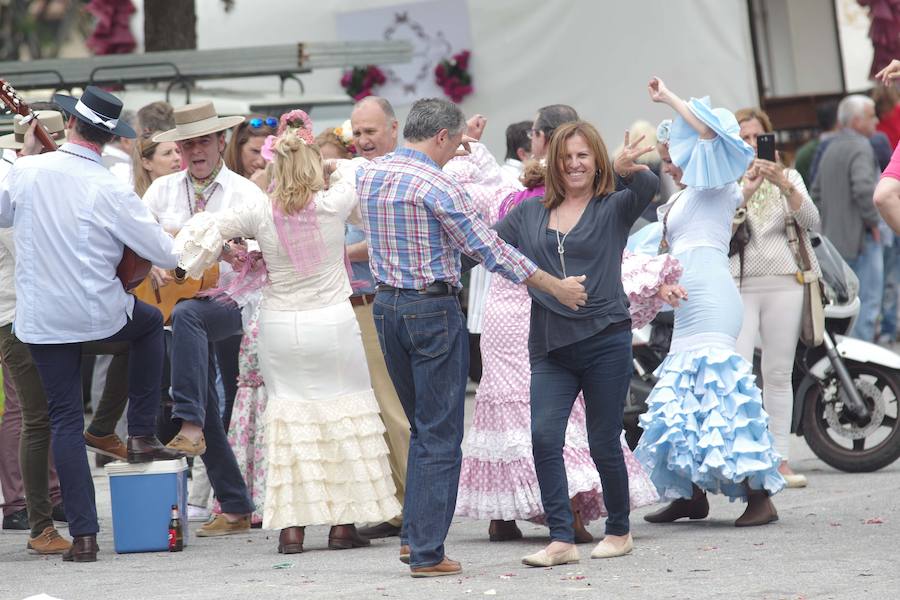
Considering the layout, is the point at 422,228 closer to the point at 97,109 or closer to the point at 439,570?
the point at 439,570

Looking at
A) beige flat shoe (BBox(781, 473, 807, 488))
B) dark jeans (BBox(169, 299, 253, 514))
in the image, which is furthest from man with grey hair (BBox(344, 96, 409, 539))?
beige flat shoe (BBox(781, 473, 807, 488))

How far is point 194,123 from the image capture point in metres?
8.72

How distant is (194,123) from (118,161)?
2.61 metres

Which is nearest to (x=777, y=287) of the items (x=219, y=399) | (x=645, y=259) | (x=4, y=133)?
(x=645, y=259)

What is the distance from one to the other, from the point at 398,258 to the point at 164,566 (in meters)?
1.91

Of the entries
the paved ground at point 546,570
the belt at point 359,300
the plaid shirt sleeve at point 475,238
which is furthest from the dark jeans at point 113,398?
the plaid shirt sleeve at point 475,238

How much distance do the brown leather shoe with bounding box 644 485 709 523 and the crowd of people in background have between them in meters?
0.01

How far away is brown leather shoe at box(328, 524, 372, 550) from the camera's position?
317 inches

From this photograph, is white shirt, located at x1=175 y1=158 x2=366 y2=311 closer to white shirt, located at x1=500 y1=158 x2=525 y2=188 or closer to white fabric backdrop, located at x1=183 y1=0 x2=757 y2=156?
white shirt, located at x1=500 y1=158 x2=525 y2=188

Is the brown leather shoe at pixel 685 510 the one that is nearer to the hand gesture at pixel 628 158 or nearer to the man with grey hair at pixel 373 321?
the man with grey hair at pixel 373 321

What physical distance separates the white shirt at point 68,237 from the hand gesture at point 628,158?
2.08m

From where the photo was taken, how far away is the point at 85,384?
13.9 m

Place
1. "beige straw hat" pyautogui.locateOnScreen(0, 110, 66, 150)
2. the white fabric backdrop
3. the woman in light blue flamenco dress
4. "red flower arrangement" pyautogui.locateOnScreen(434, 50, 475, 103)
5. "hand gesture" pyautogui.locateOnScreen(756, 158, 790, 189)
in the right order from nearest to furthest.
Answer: the woman in light blue flamenco dress → "beige straw hat" pyautogui.locateOnScreen(0, 110, 66, 150) → "hand gesture" pyautogui.locateOnScreen(756, 158, 790, 189) → the white fabric backdrop → "red flower arrangement" pyautogui.locateOnScreen(434, 50, 475, 103)

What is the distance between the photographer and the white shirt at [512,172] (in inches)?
331
